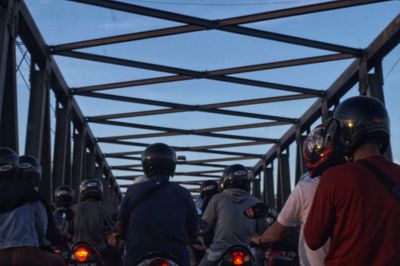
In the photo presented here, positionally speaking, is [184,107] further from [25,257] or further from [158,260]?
[158,260]

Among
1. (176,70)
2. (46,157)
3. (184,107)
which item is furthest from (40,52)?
(184,107)

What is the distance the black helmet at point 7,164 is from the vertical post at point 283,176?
16684 millimetres

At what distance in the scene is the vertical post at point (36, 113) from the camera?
39.2 ft

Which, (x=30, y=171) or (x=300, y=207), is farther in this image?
(x=30, y=171)

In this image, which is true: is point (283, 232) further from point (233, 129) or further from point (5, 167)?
point (233, 129)

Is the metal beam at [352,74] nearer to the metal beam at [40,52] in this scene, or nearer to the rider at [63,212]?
the rider at [63,212]

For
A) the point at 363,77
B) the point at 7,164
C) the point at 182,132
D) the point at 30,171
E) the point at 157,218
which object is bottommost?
the point at 157,218

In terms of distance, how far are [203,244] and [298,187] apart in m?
3.56

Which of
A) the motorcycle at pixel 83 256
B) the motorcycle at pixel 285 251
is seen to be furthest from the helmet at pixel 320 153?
the motorcycle at pixel 83 256

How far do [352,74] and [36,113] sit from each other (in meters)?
6.69

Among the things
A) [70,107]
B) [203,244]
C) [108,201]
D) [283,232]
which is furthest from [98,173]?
Answer: [283,232]

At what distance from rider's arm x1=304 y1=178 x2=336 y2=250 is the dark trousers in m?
2.47

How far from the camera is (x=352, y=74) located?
43.9 ft

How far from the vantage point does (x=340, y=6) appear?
11.1 metres
